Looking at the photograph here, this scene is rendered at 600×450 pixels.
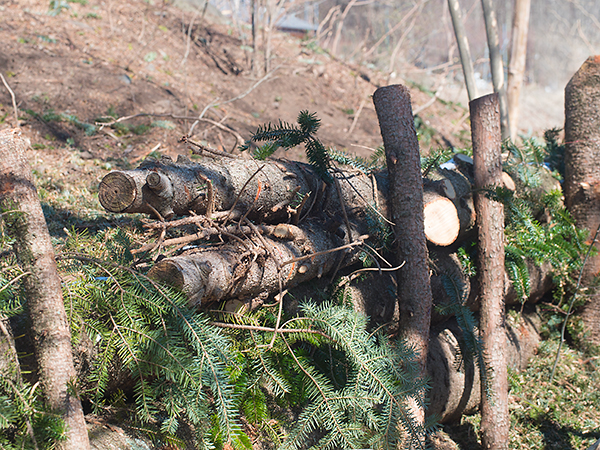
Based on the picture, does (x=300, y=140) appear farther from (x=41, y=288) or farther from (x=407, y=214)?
(x=41, y=288)

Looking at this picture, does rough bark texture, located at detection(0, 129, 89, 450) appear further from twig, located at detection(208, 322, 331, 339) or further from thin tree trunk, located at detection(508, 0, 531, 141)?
thin tree trunk, located at detection(508, 0, 531, 141)

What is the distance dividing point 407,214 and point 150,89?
18.3 feet

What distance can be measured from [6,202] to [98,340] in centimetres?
63

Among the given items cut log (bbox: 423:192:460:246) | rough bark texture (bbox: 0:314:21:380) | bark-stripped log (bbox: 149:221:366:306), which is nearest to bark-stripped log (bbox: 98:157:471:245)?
cut log (bbox: 423:192:460:246)

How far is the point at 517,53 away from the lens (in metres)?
7.56

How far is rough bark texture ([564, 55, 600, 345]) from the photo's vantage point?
4.21m

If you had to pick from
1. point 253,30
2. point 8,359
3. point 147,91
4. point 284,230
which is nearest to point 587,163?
point 284,230

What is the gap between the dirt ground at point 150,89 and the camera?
4945mm

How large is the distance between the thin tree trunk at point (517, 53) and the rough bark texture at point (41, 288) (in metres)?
7.74

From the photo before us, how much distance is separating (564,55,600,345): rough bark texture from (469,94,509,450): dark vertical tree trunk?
5.11 feet

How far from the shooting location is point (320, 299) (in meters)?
2.57

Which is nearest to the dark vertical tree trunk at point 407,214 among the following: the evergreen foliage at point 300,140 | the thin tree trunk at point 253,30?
the evergreen foliage at point 300,140

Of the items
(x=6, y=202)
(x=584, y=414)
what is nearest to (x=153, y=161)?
(x=6, y=202)

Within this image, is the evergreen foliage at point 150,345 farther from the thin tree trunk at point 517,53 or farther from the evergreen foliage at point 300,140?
the thin tree trunk at point 517,53
